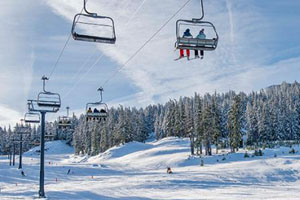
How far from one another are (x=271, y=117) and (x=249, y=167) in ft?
181

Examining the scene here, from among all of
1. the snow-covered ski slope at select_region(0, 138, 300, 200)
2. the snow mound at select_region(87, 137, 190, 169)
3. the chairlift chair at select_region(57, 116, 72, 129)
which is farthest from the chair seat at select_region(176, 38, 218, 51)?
the snow mound at select_region(87, 137, 190, 169)

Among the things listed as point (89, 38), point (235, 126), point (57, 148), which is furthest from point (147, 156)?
point (57, 148)

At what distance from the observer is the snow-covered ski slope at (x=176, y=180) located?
2658 cm

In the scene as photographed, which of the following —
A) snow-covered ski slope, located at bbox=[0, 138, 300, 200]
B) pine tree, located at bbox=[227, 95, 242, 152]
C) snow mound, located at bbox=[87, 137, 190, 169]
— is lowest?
snow-covered ski slope, located at bbox=[0, 138, 300, 200]

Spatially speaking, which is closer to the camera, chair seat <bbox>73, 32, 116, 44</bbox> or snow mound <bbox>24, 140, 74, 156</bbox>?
chair seat <bbox>73, 32, 116, 44</bbox>

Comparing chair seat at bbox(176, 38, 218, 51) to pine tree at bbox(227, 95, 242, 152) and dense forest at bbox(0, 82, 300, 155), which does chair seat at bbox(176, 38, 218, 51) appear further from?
pine tree at bbox(227, 95, 242, 152)

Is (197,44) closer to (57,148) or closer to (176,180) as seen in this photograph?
(176,180)

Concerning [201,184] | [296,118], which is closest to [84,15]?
[201,184]

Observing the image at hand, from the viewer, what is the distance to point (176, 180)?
116ft

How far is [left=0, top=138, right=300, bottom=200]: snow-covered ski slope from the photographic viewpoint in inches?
1046

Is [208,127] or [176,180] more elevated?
[208,127]

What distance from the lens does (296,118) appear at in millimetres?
102625

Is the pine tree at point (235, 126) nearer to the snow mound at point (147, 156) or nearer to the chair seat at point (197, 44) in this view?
the snow mound at point (147, 156)

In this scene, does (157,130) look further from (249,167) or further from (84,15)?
(84,15)
